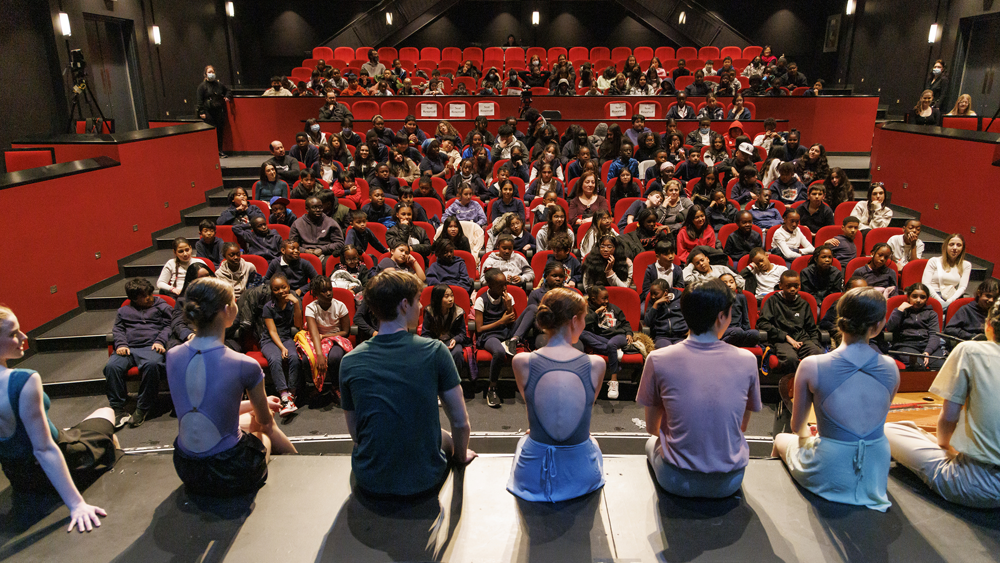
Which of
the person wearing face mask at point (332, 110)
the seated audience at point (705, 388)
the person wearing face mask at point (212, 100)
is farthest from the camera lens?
the person wearing face mask at point (212, 100)

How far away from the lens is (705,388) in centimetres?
188

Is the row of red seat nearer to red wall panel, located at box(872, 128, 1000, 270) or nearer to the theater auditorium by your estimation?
the theater auditorium

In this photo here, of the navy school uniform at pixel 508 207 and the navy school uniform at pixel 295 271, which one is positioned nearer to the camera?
the navy school uniform at pixel 295 271

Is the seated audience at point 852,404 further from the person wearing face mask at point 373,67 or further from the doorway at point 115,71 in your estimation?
the person wearing face mask at point 373,67

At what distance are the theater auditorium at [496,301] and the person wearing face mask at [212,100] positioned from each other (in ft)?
0.17

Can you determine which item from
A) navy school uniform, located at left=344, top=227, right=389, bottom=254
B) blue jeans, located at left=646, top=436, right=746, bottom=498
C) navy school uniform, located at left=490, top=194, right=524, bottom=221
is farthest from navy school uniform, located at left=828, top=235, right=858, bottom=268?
navy school uniform, located at left=344, top=227, right=389, bottom=254

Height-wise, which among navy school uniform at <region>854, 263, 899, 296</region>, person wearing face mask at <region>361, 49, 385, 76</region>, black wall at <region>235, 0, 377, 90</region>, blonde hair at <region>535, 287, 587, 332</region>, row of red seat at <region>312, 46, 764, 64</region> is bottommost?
navy school uniform at <region>854, 263, 899, 296</region>

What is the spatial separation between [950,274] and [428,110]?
21.7 ft

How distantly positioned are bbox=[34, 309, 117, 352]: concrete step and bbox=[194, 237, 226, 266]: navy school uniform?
97 centimetres

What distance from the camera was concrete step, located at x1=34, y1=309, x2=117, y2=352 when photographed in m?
4.83

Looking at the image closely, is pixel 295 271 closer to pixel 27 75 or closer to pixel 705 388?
pixel 705 388

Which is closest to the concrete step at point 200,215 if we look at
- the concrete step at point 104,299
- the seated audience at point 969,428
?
the concrete step at point 104,299

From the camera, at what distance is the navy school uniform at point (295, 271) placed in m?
4.88

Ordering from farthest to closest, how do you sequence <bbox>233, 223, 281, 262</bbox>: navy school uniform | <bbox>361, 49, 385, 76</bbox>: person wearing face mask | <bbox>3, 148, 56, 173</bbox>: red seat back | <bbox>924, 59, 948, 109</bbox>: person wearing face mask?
<bbox>361, 49, 385, 76</bbox>: person wearing face mask < <bbox>924, 59, 948, 109</bbox>: person wearing face mask < <bbox>3, 148, 56, 173</bbox>: red seat back < <bbox>233, 223, 281, 262</bbox>: navy school uniform
